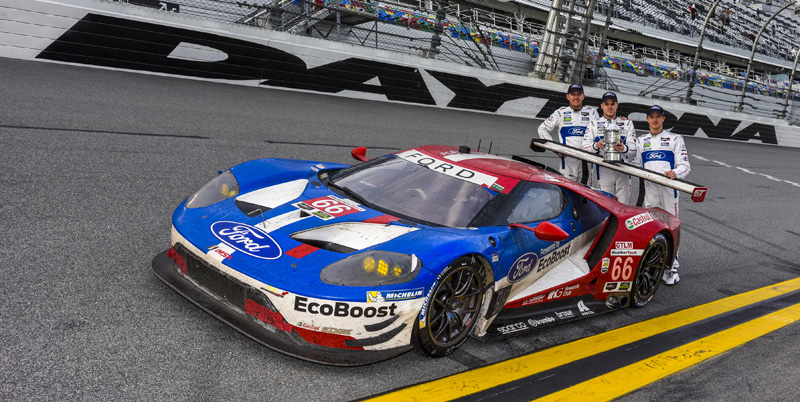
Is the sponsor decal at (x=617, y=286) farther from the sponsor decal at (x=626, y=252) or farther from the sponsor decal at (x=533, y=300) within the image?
the sponsor decal at (x=533, y=300)

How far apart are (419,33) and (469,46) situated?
1.81m

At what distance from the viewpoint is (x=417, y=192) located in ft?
12.8

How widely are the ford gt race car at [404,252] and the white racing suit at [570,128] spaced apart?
7.47 ft

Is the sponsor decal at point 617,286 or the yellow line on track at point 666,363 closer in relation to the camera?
the yellow line on track at point 666,363

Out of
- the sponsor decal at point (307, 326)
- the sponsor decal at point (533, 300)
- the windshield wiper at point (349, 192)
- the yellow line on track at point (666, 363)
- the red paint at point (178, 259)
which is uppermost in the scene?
the windshield wiper at point (349, 192)

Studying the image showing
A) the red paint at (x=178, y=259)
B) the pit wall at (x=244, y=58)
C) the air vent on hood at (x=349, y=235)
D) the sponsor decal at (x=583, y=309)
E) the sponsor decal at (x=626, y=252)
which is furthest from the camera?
the pit wall at (x=244, y=58)

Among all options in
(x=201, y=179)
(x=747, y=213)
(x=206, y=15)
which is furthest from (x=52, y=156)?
(x=747, y=213)

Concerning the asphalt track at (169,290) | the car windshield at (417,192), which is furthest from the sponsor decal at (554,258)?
the car windshield at (417,192)

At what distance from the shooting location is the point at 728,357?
399cm

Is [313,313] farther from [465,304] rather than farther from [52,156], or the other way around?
[52,156]

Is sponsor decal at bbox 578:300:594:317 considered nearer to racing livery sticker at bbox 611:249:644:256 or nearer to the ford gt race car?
the ford gt race car

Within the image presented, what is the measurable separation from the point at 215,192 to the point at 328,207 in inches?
30.2

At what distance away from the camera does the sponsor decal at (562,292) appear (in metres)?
4.01

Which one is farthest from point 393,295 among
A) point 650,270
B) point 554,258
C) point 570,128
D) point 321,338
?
point 570,128
